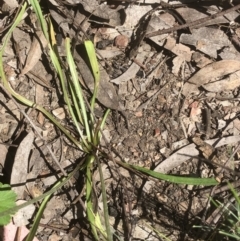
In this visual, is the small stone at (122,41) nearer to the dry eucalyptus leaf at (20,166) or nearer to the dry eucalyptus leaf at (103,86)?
the dry eucalyptus leaf at (103,86)

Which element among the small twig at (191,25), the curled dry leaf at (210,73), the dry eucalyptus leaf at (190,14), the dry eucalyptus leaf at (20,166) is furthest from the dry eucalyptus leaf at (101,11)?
the dry eucalyptus leaf at (20,166)

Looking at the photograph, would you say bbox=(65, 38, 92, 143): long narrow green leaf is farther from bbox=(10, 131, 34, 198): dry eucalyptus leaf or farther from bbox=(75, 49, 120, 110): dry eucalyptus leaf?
bbox=(10, 131, 34, 198): dry eucalyptus leaf

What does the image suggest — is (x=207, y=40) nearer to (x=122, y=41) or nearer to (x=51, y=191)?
(x=122, y=41)

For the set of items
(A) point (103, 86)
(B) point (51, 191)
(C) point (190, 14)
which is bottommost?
(B) point (51, 191)

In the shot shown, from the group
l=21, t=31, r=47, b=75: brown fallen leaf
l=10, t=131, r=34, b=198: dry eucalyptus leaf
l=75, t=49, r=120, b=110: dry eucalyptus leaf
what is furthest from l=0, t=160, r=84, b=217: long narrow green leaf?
l=21, t=31, r=47, b=75: brown fallen leaf

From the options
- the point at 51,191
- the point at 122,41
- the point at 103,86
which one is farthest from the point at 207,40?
the point at 51,191

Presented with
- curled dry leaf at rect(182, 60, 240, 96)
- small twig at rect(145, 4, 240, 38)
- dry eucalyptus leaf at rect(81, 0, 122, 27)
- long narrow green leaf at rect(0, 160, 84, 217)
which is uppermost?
dry eucalyptus leaf at rect(81, 0, 122, 27)

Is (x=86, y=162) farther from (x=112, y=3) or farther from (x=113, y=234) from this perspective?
(x=112, y=3)
